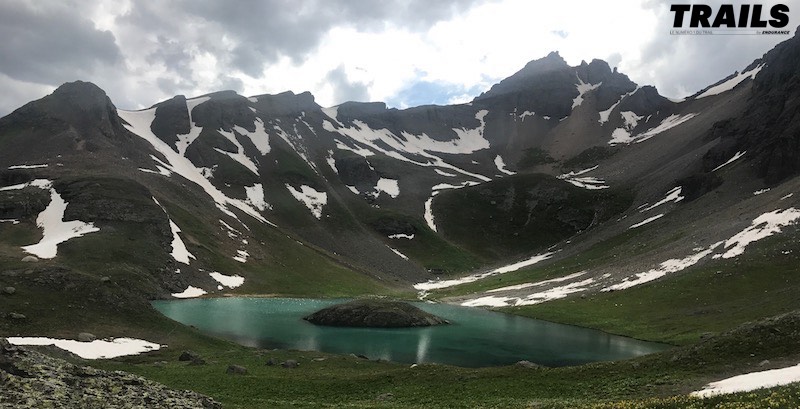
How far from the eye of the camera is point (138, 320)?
182ft

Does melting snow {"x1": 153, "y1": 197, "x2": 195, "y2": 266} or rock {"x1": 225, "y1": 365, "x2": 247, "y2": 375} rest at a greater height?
melting snow {"x1": 153, "y1": 197, "x2": 195, "y2": 266}

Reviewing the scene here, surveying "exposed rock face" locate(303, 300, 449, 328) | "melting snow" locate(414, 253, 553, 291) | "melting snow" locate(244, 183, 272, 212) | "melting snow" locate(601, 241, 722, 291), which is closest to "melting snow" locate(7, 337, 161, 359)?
"exposed rock face" locate(303, 300, 449, 328)

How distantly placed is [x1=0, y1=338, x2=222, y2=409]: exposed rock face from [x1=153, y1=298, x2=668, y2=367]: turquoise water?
32504 millimetres

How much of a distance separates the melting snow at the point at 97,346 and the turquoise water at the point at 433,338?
12382 mm

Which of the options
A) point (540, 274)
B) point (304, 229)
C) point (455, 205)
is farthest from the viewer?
point (455, 205)

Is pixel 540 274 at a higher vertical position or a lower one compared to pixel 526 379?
higher

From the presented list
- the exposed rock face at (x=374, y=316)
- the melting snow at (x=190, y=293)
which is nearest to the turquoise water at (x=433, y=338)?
the exposed rock face at (x=374, y=316)

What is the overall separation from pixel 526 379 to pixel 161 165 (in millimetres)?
155905

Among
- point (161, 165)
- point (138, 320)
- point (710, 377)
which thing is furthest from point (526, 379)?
point (161, 165)

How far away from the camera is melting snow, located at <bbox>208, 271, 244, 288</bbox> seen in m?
102

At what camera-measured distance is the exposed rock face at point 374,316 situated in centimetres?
7231

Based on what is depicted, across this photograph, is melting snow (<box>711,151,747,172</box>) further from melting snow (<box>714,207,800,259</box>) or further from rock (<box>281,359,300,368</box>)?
rock (<box>281,359,300,368</box>)

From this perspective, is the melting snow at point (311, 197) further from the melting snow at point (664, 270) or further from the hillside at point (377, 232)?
the melting snow at point (664, 270)

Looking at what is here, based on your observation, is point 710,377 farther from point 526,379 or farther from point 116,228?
point 116,228
